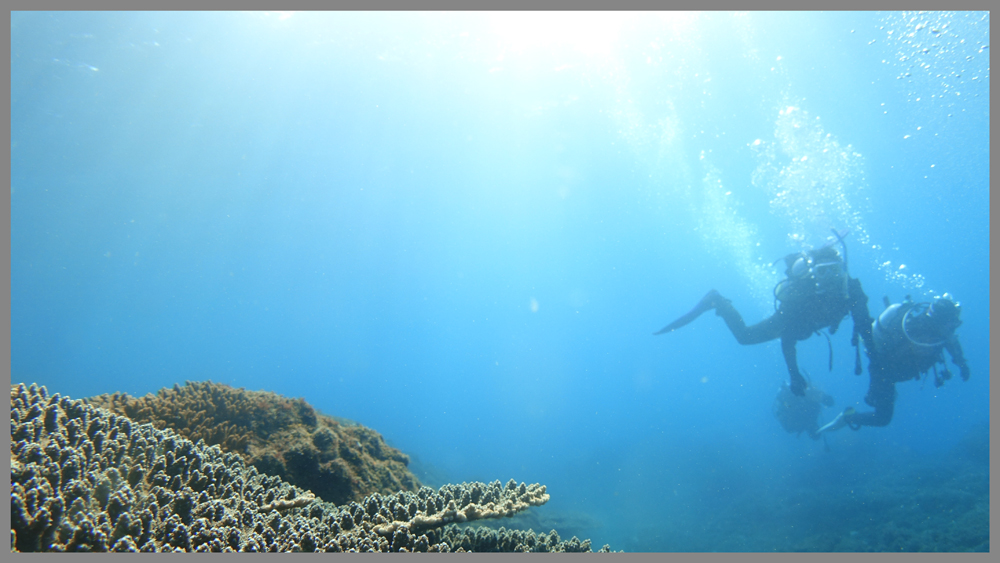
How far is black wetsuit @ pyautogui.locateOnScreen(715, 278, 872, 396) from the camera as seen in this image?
9570mm

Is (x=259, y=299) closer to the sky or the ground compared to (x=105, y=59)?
closer to the sky

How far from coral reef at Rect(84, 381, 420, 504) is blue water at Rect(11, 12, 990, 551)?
49.7 feet

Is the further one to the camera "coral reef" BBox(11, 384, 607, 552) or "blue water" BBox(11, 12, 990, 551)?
"blue water" BBox(11, 12, 990, 551)

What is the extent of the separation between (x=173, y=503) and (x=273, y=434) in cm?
254

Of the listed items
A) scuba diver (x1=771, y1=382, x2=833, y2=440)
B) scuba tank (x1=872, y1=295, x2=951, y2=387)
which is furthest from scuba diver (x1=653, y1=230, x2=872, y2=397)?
scuba diver (x1=771, y1=382, x2=833, y2=440)

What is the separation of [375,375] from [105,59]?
462ft

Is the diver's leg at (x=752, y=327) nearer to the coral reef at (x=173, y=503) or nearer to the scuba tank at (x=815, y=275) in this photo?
the scuba tank at (x=815, y=275)

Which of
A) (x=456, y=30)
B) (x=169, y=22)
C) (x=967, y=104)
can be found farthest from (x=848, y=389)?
(x=169, y=22)

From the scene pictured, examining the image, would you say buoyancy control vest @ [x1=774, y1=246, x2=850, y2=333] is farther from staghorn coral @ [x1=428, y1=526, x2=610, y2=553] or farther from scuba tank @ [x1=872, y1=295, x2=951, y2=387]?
staghorn coral @ [x1=428, y1=526, x2=610, y2=553]

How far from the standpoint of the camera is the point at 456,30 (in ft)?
73.3

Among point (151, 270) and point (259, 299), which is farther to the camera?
point (259, 299)

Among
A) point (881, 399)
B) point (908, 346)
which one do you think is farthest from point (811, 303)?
point (881, 399)

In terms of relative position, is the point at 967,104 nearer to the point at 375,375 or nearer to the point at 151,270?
the point at 151,270

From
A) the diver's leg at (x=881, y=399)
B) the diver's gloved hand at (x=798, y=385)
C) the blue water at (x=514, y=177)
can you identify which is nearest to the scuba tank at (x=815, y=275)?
the diver's gloved hand at (x=798, y=385)
